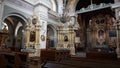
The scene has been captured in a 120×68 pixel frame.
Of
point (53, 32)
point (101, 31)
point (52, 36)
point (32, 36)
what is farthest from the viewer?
point (101, 31)

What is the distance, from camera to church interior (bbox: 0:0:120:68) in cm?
406

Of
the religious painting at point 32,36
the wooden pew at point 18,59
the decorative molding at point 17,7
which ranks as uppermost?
the decorative molding at point 17,7

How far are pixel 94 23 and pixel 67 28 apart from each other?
7721 mm

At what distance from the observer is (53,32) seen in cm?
1274

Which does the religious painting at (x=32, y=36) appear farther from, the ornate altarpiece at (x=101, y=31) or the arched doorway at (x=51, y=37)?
the ornate altarpiece at (x=101, y=31)

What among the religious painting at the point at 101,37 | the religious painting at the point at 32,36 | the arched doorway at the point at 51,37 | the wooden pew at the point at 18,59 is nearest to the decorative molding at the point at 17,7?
the religious painting at the point at 32,36

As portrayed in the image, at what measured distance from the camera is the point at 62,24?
12.8m

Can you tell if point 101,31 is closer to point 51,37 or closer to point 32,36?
point 51,37

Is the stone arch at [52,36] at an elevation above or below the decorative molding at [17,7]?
below

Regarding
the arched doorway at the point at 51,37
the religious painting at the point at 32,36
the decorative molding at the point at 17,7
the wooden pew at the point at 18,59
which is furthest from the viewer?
the arched doorway at the point at 51,37

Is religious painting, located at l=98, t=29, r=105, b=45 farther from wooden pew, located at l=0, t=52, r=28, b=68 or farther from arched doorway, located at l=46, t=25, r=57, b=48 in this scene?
wooden pew, located at l=0, t=52, r=28, b=68

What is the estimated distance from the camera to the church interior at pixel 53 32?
13.3 feet

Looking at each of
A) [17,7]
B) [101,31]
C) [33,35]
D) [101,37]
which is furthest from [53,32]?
[101,31]

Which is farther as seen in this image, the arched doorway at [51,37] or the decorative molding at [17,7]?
the arched doorway at [51,37]
